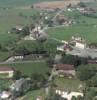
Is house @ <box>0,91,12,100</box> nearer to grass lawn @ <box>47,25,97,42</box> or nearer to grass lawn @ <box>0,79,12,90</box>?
grass lawn @ <box>0,79,12,90</box>

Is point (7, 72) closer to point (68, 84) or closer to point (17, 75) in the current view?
point (17, 75)

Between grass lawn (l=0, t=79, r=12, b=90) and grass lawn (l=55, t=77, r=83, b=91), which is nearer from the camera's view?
grass lawn (l=55, t=77, r=83, b=91)

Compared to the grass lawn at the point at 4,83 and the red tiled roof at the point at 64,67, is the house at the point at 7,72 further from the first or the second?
the red tiled roof at the point at 64,67

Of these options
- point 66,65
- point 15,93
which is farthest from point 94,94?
point 66,65

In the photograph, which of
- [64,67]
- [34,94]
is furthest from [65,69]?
[34,94]

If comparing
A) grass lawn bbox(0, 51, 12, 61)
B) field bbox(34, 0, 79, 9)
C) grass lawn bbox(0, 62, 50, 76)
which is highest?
grass lawn bbox(0, 62, 50, 76)

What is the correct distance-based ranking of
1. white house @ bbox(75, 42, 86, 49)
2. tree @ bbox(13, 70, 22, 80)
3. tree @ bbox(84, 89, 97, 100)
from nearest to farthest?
1. tree @ bbox(84, 89, 97, 100)
2. tree @ bbox(13, 70, 22, 80)
3. white house @ bbox(75, 42, 86, 49)

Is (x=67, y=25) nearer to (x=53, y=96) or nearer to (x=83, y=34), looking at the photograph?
(x=83, y=34)

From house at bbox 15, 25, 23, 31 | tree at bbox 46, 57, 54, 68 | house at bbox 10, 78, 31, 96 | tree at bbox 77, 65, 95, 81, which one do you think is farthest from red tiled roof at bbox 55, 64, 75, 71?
house at bbox 15, 25, 23, 31
